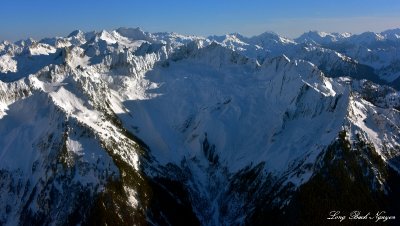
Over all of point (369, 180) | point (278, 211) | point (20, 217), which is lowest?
point (20, 217)

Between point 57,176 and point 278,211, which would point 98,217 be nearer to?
point 57,176

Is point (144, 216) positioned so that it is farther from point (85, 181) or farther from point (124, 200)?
point (85, 181)

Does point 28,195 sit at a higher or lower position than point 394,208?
lower

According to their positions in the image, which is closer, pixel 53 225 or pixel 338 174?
pixel 53 225

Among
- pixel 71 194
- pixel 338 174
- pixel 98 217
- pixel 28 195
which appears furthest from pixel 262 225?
pixel 28 195

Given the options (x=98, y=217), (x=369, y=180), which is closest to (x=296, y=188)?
(x=369, y=180)

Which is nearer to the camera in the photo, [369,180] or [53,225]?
[53,225]

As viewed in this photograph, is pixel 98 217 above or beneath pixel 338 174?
beneath
